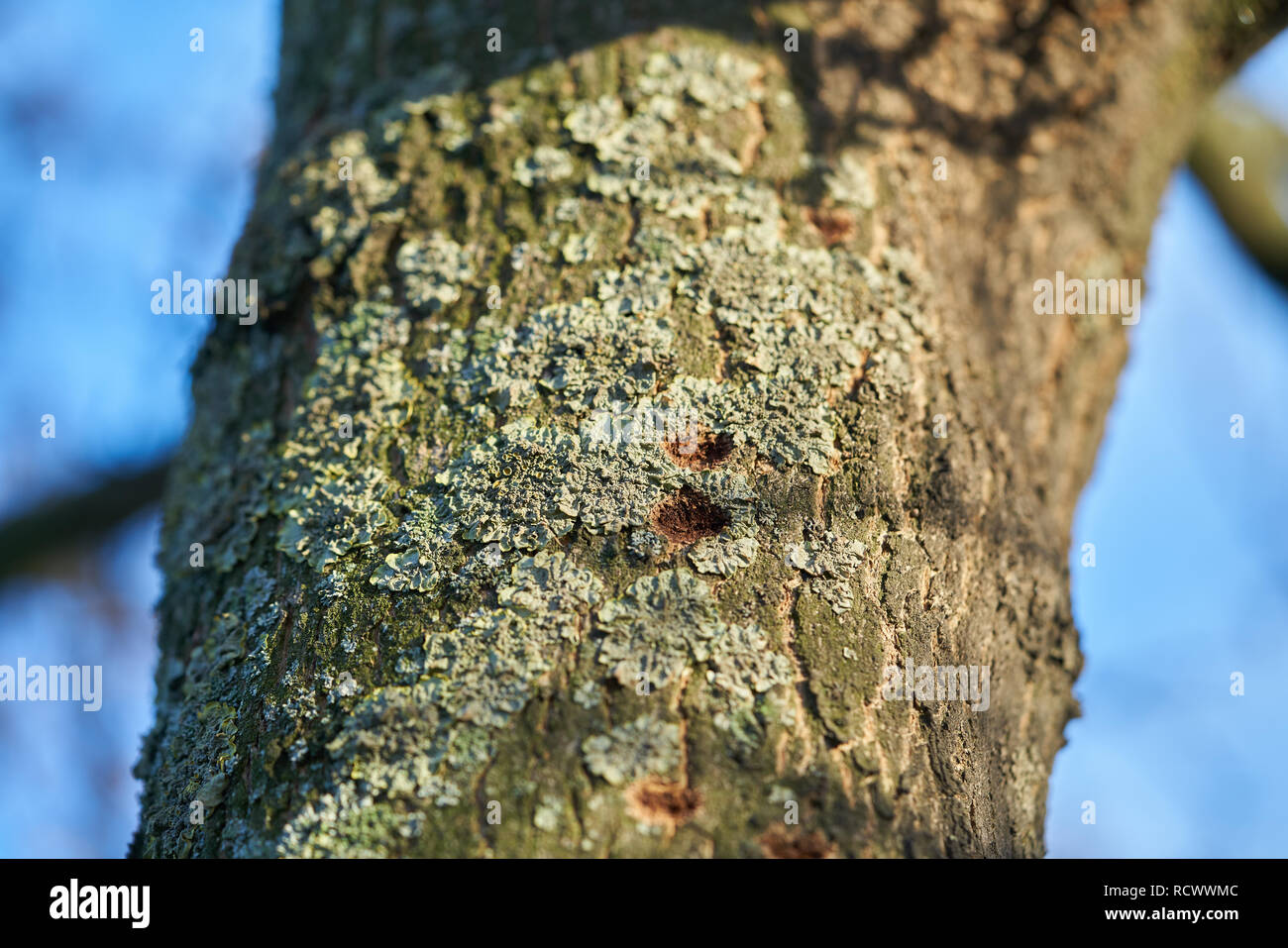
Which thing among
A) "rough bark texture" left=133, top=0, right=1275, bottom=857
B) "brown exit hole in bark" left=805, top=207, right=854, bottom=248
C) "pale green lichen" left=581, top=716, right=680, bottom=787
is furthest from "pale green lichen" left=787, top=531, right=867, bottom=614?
"brown exit hole in bark" left=805, top=207, right=854, bottom=248

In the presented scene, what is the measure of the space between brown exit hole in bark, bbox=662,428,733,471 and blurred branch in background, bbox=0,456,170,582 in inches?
102

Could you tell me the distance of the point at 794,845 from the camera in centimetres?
109

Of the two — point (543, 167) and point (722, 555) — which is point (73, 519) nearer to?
point (543, 167)

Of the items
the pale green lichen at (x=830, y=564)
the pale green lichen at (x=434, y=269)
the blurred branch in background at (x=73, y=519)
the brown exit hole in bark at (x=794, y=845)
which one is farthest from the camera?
the blurred branch in background at (x=73, y=519)

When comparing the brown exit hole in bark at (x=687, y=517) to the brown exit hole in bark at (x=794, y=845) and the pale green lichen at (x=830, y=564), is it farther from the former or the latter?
the brown exit hole in bark at (x=794, y=845)

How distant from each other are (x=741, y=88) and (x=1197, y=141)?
262 cm

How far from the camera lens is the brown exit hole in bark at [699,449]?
1.36 metres

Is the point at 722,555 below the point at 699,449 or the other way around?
below

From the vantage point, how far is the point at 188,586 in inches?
63.9

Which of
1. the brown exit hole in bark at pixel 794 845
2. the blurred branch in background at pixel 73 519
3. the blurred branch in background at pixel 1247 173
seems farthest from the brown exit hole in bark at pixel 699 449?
the blurred branch in background at pixel 1247 173

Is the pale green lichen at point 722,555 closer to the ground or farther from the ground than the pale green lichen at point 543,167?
closer to the ground

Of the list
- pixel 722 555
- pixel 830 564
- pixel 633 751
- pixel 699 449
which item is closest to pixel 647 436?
pixel 699 449

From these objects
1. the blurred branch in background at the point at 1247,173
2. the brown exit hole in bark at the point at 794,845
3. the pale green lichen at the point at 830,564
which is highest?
the blurred branch in background at the point at 1247,173

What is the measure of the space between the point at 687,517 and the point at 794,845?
0.45m
